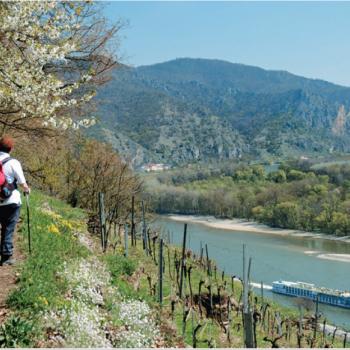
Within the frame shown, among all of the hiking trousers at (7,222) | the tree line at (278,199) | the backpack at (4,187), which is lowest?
the tree line at (278,199)

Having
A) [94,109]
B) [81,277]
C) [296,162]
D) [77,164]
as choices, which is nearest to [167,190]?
[296,162]

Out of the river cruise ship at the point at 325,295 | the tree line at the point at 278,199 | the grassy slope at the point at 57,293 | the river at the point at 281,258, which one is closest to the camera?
the grassy slope at the point at 57,293

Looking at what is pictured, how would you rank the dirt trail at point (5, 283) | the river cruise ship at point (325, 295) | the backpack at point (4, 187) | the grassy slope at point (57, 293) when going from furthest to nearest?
the river cruise ship at point (325, 295), the backpack at point (4, 187), the dirt trail at point (5, 283), the grassy slope at point (57, 293)

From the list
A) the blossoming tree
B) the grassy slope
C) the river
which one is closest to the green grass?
the grassy slope

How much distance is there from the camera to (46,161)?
2805 cm

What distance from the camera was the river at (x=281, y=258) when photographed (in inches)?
1768

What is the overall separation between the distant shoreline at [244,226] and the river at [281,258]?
9.75 feet

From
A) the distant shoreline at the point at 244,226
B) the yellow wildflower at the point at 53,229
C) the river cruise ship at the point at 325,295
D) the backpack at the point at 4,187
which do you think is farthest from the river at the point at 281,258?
the backpack at the point at 4,187

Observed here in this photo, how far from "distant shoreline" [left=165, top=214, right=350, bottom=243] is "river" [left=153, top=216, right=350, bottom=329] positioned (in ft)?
9.75

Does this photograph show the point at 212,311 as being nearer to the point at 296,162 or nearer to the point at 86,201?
the point at 86,201

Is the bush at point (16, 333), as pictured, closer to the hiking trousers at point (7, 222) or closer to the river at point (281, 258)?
the hiking trousers at point (7, 222)

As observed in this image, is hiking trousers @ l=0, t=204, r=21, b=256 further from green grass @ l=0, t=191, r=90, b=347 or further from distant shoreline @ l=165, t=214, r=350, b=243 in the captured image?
distant shoreline @ l=165, t=214, r=350, b=243

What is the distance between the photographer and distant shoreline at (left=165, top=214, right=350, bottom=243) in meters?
82.1

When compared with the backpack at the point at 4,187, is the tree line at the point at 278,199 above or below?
below
